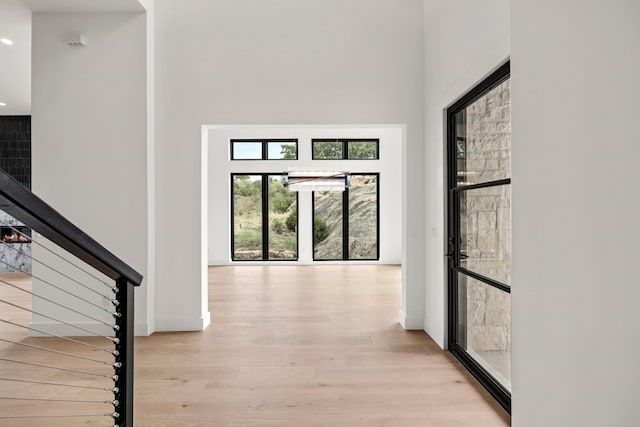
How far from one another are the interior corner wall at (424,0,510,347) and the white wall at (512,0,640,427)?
1.45 m

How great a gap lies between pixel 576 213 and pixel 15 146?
989 cm

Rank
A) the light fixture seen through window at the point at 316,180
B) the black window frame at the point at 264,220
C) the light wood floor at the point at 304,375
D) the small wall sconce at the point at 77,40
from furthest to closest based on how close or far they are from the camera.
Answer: the black window frame at the point at 264,220
the light fixture seen through window at the point at 316,180
the small wall sconce at the point at 77,40
the light wood floor at the point at 304,375

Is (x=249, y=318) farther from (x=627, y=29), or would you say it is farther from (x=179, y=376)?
(x=627, y=29)

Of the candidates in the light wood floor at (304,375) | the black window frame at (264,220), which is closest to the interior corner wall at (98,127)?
the light wood floor at (304,375)

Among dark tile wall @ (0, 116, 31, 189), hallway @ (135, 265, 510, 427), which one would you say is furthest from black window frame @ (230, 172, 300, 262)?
hallway @ (135, 265, 510, 427)

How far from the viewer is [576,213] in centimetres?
113

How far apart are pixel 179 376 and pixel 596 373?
2.87 m

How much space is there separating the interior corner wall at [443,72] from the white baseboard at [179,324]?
7.73ft

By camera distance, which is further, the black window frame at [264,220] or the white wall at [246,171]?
the black window frame at [264,220]

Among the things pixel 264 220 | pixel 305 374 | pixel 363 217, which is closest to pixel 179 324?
pixel 305 374

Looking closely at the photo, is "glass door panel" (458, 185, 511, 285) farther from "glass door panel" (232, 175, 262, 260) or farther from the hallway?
"glass door panel" (232, 175, 262, 260)

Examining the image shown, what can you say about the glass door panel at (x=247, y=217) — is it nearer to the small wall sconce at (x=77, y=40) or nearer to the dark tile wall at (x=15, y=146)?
the dark tile wall at (x=15, y=146)

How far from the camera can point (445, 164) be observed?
3.83 meters

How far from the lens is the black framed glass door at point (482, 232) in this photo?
2.72m
